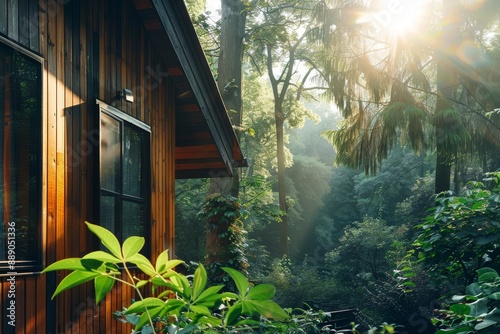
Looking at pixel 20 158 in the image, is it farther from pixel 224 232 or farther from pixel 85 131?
pixel 224 232

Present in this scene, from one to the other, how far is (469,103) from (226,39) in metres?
6.17

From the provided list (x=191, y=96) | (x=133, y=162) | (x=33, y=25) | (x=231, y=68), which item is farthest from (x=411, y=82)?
(x=33, y=25)

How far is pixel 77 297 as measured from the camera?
4211mm

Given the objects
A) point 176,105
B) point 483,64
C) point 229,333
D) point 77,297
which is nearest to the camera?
point 229,333

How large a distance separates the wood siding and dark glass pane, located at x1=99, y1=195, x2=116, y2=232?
16cm

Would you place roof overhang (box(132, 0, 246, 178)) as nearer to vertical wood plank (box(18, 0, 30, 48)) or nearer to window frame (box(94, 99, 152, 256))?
window frame (box(94, 99, 152, 256))

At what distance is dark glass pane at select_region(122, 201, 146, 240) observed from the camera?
204 inches

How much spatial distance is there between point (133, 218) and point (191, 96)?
1.85 meters

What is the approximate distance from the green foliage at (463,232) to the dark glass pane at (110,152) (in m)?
2.83

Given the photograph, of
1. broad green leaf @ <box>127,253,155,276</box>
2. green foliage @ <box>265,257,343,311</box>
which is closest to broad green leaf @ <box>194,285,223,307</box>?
broad green leaf @ <box>127,253,155,276</box>

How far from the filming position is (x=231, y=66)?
14984mm

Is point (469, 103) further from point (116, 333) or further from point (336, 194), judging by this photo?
point (336, 194)

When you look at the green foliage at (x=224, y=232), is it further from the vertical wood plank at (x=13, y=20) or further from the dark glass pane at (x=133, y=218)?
the vertical wood plank at (x=13, y=20)

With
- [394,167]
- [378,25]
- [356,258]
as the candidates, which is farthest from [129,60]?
[394,167]
